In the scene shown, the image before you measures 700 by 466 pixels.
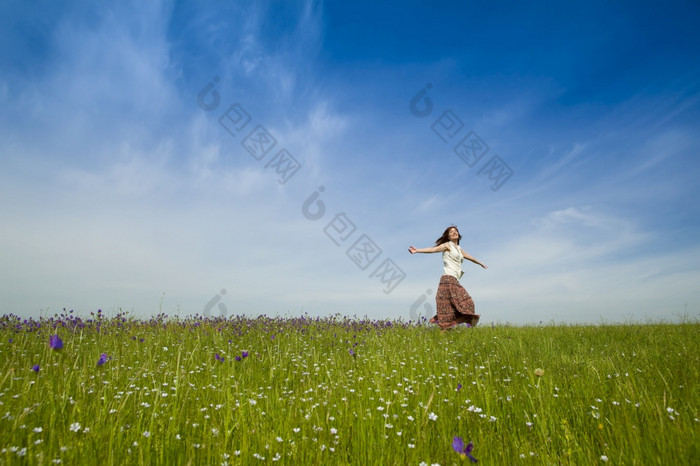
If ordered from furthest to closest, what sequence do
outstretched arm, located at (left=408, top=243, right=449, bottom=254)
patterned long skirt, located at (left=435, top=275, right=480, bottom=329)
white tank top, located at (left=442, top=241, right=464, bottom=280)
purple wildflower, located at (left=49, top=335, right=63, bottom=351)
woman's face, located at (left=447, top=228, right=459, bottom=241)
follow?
1. woman's face, located at (left=447, top=228, right=459, bottom=241)
2. white tank top, located at (left=442, top=241, right=464, bottom=280)
3. patterned long skirt, located at (left=435, top=275, right=480, bottom=329)
4. outstretched arm, located at (left=408, top=243, right=449, bottom=254)
5. purple wildflower, located at (left=49, top=335, right=63, bottom=351)

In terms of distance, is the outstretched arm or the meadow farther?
the outstretched arm

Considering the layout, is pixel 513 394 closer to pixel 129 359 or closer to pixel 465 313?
pixel 129 359

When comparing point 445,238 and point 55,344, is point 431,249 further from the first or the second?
point 55,344

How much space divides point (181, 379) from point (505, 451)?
146 inches

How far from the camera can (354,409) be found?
3791 mm

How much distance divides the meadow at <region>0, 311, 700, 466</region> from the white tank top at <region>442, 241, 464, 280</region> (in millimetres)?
3860

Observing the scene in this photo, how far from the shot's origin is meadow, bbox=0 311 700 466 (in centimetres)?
272

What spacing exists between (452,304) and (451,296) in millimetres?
284

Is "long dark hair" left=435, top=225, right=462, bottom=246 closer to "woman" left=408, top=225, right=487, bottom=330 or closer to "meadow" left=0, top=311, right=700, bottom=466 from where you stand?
"woman" left=408, top=225, right=487, bottom=330

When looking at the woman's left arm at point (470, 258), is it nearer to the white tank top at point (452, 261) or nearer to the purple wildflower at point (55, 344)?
the white tank top at point (452, 261)

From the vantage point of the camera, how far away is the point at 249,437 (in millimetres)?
2990

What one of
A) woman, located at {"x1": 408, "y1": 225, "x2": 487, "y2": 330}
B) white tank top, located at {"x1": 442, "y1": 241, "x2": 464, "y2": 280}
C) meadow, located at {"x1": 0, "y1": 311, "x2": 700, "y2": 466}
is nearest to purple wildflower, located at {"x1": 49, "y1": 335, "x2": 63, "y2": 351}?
meadow, located at {"x1": 0, "y1": 311, "x2": 700, "y2": 466}

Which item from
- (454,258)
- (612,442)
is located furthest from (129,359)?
(454,258)

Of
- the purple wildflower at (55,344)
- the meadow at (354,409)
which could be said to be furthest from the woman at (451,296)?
the purple wildflower at (55,344)
